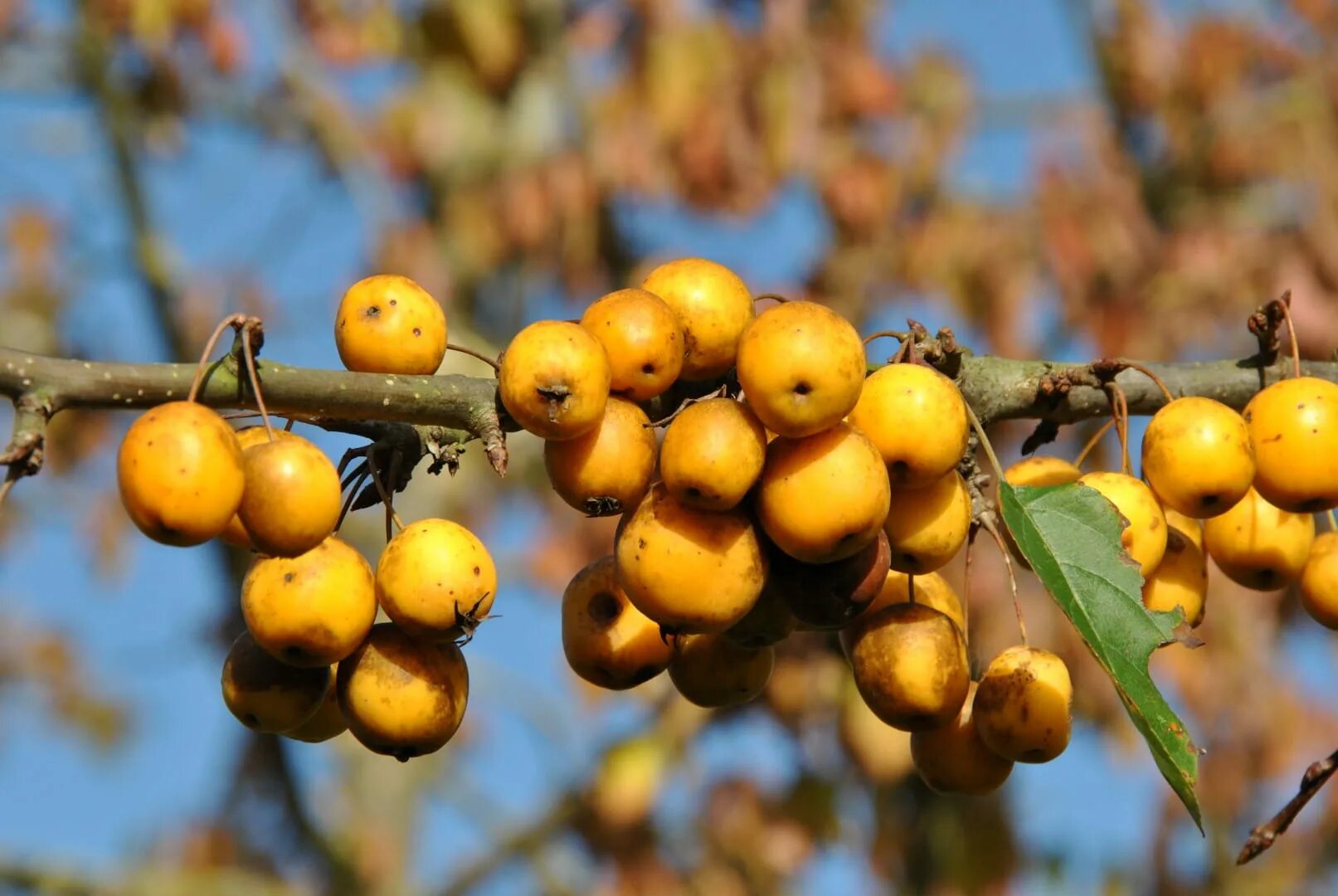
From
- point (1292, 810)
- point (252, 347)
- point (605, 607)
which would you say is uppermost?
point (252, 347)

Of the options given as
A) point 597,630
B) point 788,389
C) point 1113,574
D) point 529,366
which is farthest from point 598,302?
point 1113,574

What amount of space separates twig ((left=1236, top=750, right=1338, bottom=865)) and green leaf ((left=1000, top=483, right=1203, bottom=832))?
271 millimetres

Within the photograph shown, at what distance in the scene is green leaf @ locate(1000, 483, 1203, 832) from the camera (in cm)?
154

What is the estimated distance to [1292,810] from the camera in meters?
1.79

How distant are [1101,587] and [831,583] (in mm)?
325

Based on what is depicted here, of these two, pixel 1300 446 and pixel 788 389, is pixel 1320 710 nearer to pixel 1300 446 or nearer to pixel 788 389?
pixel 1300 446

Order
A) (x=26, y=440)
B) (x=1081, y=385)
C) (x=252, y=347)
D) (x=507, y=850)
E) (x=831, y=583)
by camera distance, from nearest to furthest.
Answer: (x=26, y=440)
(x=252, y=347)
(x=831, y=583)
(x=1081, y=385)
(x=507, y=850)

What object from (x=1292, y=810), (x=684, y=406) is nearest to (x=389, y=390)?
(x=684, y=406)

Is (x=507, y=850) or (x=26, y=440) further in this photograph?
(x=507, y=850)

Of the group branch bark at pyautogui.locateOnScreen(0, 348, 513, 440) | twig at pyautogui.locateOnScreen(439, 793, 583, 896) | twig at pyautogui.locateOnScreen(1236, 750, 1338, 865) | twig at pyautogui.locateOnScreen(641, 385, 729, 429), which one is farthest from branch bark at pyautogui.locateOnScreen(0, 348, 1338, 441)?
twig at pyautogui.locateOnScreen(439, 793, 583, 896)

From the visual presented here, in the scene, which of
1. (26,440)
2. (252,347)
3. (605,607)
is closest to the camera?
(26,440)

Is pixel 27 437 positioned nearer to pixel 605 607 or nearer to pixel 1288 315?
pixel 605 607

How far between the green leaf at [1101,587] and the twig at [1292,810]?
0.27 metres

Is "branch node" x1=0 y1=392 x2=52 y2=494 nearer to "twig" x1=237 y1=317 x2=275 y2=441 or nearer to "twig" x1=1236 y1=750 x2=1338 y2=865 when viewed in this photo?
"twig" x1=237 y1=317 x2=275 y2=441
